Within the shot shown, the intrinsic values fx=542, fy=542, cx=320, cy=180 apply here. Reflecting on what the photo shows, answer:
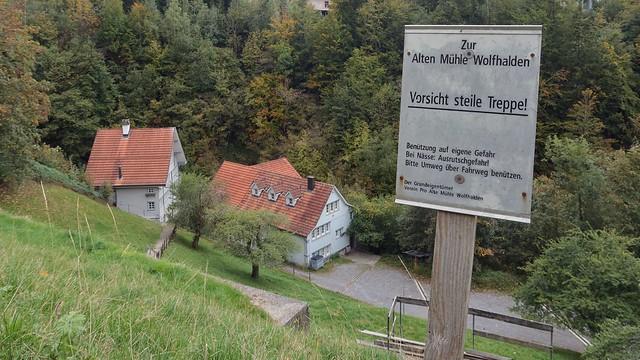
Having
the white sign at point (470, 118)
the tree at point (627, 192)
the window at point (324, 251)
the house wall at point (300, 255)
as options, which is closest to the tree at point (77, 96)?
the house wall at point (300, 255)

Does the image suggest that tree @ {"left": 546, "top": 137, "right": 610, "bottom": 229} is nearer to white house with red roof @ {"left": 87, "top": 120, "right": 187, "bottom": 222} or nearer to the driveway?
the driveway

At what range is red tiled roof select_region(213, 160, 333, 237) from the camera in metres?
27.5

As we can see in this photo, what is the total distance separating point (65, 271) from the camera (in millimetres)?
3715

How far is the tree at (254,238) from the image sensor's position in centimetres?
2012

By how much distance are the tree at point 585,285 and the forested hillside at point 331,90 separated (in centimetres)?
720

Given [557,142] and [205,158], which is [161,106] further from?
[557,142]

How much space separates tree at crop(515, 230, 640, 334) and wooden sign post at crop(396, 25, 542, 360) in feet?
44.0

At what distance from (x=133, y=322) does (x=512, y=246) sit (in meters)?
26.2

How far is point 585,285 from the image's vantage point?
14820 millimetres

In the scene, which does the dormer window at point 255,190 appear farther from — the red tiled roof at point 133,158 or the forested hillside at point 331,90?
the forested hillside at point 331,90

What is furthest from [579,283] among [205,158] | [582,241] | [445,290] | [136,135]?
[205,158]

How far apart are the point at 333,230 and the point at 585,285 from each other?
15.4m

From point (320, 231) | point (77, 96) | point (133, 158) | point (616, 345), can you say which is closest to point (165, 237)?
point (320, 231)

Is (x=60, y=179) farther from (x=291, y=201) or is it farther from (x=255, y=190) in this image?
(x=291, y=201)
